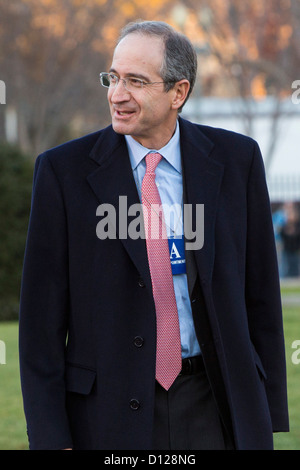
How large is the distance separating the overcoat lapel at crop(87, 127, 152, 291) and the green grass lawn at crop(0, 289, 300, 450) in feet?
11.4

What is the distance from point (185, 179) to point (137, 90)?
13.1 inches

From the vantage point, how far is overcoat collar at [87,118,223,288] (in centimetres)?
282

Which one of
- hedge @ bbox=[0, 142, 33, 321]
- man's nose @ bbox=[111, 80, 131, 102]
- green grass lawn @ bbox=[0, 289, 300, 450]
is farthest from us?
hedge @ bbox=[0, 142, 33, 321]

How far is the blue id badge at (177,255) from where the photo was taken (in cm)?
285

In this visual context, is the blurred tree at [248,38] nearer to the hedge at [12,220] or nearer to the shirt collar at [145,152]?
the hedge at [12,220]

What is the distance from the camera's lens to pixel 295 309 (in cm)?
1398

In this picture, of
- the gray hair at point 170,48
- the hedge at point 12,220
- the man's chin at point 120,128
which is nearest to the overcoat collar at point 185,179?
the man's chin at point 120,128

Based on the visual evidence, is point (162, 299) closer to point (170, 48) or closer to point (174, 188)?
point (174, 188)

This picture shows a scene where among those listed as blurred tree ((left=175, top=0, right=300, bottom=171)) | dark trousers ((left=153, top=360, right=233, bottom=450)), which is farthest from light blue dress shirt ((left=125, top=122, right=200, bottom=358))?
blurred tree ((left=175, top=0, right=300, bottom=171))

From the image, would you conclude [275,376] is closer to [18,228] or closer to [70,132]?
[18,228]

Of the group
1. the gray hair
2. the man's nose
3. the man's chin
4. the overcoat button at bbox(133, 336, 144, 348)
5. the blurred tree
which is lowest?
the overcoat button at bbox(133, 336, 144, 348)

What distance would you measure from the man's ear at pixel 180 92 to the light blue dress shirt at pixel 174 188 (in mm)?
110

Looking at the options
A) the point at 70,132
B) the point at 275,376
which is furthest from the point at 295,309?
the point at 70,132

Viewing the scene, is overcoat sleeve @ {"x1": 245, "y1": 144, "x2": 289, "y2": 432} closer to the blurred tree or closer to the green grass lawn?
the green grass lawn
